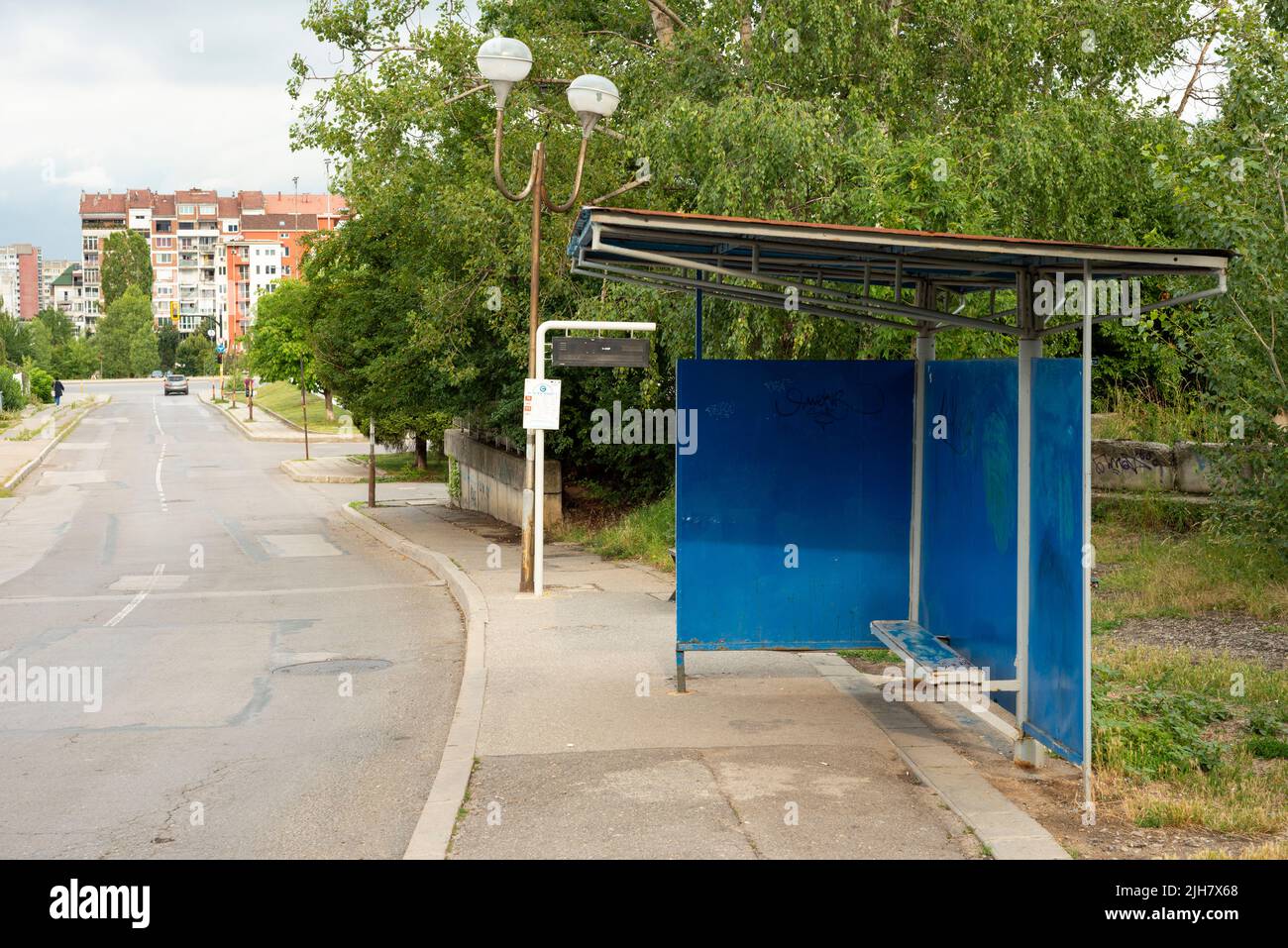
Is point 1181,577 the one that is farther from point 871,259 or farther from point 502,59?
point 502,59

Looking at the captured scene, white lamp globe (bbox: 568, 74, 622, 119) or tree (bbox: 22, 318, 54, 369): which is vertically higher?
tree (bbox: 22, 318, 54, 369)

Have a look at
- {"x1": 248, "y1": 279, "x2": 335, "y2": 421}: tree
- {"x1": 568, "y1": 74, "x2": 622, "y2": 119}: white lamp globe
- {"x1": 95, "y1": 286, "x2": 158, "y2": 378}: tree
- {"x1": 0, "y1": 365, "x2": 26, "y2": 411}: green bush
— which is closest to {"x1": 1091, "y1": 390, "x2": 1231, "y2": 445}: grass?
{"x1": 568, "y1": 74, "x2": 622, "y2": 119}: white lamp globe

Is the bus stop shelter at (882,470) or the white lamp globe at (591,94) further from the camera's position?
the white lamp globe at (591,94)

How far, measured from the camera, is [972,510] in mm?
8430

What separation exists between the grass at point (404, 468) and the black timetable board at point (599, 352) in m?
25.2

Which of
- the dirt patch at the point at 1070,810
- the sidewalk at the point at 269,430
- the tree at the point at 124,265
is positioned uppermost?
the tree at the point at 124,265

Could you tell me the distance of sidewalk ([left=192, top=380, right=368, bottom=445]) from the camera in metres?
59.9

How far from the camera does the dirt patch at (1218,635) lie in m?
10.2

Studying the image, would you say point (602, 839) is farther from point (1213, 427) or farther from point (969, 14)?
point (969, 14)

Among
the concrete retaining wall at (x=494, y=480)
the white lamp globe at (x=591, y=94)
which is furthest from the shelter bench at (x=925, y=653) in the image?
the concrete retaining wall at (x=494, y=480)

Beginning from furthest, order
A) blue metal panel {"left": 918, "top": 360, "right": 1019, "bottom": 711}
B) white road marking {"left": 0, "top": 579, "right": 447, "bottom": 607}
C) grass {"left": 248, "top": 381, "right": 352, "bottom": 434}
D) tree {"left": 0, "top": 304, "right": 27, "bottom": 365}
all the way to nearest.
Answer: tree {"left": 0, "top": 304, "right": 27, "bottom": 365}
grass {"left": 248, "top": 381, "right": 352, "bottom": 434}
white road marking {"left": 0, "top": 579, "right": 447, "bottom": 607}
blue metal panel {"left": 918, "top": 360, "right": 1019, "bottom": 711}

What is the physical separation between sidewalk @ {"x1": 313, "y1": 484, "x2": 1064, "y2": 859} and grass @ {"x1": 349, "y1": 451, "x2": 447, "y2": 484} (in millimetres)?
28528

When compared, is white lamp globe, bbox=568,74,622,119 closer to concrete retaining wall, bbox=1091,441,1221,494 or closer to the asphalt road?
the asphalt road

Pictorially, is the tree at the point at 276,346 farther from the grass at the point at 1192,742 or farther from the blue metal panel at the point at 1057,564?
the blue metal panel at the point at 1057,564
